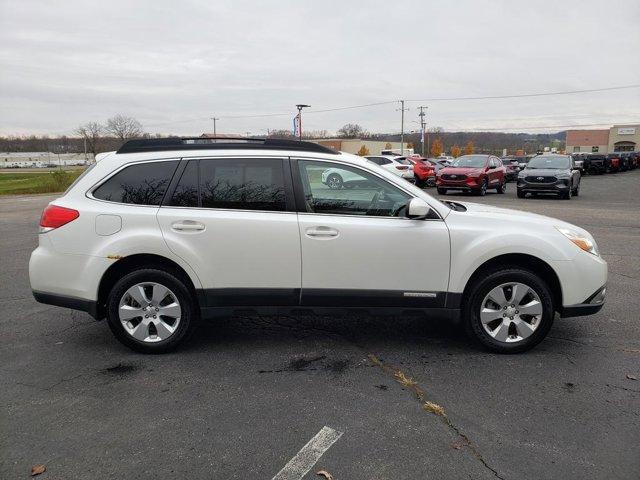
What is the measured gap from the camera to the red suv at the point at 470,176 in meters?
20.1

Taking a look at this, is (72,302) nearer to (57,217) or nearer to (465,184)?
(57,217)

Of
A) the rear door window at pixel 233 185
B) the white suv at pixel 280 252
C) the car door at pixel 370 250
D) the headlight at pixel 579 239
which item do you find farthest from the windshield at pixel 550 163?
the rear door window at pixel 233 185

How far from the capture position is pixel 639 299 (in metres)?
5.87

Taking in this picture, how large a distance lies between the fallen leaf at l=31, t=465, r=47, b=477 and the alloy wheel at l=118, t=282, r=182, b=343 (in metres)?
1.53

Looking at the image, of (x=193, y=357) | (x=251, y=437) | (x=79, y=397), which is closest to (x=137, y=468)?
(x=251, y=437)

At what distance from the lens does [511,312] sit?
4.21 meters

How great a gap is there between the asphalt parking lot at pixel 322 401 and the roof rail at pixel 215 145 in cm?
178

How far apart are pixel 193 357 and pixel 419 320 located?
2388 mm

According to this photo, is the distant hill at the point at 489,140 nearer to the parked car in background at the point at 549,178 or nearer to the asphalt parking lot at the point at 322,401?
the parked car in background at the point at 549,178

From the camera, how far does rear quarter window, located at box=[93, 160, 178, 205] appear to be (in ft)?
13.9

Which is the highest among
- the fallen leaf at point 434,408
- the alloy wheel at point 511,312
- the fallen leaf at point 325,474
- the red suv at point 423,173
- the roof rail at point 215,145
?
the roof rail at point 215,145

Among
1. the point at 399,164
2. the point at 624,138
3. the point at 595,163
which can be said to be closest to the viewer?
the point at 399,164

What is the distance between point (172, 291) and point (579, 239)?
3.54m

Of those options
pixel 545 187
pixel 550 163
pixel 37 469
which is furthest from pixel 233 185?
pixel 550 163
